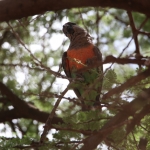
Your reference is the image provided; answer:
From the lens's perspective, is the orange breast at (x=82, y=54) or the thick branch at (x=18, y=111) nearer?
the orange breast at (x=82, y=54)

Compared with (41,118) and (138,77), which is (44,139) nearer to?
(138,77)

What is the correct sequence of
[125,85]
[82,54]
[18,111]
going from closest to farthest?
[125,85], [82,54], [18,111]

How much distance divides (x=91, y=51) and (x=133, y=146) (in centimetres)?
234

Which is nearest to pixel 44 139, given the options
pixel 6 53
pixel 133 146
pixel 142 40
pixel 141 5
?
pixel 133 146

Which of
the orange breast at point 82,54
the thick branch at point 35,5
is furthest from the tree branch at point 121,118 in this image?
the orange breast at point 82,54

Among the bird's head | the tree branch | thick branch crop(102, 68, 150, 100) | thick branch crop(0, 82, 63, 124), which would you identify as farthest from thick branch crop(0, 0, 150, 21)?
the bird's head

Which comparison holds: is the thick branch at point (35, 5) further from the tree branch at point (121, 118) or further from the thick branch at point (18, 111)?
the thick branch at point (18, 111)

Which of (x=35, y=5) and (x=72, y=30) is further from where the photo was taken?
(x=72, y=30)

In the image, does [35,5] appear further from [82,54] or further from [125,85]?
[82,54]

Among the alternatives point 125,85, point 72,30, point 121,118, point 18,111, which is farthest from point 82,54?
point 125,85

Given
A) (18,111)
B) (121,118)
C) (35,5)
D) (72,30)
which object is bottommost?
(121,118)

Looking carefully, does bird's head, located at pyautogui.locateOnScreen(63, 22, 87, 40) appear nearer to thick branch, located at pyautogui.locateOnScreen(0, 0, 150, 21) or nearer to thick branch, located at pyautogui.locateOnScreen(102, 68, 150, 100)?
thick branch, located at pyautogui.locateOnScreen(0, 0, 150, 21)

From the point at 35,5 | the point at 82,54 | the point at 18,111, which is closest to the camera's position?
the point at 35,5

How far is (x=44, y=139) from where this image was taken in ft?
12.3
